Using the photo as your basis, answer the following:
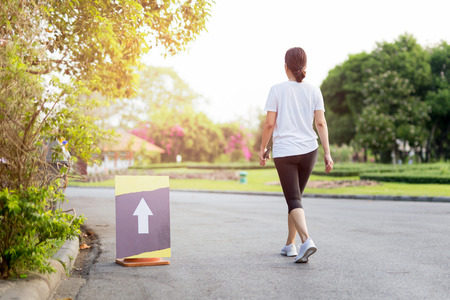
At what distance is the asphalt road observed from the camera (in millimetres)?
4188

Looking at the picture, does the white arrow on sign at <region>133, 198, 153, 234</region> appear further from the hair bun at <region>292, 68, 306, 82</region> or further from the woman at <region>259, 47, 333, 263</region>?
the hair bun at <region>292, 68, 306, 82</region>

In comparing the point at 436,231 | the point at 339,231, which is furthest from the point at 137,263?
the point at 436,231

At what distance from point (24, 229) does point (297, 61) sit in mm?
3041

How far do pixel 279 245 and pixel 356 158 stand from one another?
138 feet

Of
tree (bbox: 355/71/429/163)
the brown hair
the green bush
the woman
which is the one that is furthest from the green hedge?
the green bush

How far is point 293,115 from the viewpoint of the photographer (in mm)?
5441

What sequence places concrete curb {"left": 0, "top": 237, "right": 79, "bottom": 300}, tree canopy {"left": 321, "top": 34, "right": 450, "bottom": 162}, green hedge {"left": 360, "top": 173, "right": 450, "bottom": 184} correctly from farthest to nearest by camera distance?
tree canopy {"left": 321, "top": 34, "right": 450, "bottom": 162} → green hedge {"left": 360, "top": 173, "right": 450, "bottom": 184} → concrete curb {"left": 0, "top": 237, "right": 79, "bottom": 300}

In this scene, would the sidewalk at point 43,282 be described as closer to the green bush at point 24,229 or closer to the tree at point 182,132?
the green bush at point 24,229

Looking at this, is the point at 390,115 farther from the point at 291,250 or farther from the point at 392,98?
the point at 291,250

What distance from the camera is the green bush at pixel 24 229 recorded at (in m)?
3.94

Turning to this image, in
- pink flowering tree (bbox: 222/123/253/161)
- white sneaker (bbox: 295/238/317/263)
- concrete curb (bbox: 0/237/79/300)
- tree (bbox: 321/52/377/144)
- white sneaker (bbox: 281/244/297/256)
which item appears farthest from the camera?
pink flowering tree (bbox: 222/123/253/161)

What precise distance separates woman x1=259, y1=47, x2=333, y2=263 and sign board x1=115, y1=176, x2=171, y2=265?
1.13 meters

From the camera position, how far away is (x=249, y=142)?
58.6m

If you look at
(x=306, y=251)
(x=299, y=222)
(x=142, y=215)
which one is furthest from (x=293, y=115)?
(x=142, y=215)
